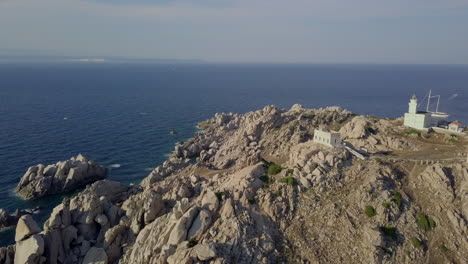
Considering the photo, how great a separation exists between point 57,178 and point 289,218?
5216 centimetres

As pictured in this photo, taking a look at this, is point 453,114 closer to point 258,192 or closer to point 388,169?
point 388,169

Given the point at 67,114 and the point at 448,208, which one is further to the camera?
the point at 67,114

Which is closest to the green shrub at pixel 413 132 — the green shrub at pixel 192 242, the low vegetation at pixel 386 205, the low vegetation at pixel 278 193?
the low vegetation at pixel 386 205

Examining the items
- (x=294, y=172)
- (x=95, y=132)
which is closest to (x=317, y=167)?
(x=294, y=172)

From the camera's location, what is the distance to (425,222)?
45969mm

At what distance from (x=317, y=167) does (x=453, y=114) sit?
124 m

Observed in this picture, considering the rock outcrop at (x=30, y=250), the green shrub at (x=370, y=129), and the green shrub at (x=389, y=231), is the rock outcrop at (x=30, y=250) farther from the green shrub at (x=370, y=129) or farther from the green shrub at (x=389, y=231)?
the green shrub at (x=370, y=129)

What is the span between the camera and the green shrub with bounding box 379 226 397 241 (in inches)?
1751

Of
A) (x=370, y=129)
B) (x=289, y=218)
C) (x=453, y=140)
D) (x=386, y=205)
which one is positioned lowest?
(x=289, y=218)

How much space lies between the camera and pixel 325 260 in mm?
42562

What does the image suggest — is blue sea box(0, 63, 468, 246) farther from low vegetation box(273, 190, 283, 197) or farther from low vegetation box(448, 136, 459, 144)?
low vegetation box(448, 136, 459, 144)

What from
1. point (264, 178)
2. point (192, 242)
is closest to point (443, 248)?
point (264, 178)

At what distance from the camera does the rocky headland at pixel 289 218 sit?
43.3 meters

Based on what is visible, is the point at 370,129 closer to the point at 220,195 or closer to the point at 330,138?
the point at 330,138
